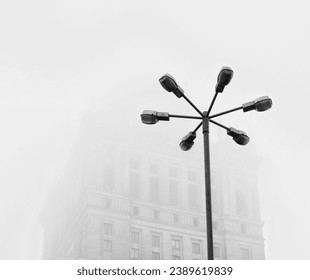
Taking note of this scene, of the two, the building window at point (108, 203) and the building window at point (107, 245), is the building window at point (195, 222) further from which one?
the building window at point (107, 245)

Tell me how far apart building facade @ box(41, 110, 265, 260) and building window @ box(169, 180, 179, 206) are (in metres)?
0.19

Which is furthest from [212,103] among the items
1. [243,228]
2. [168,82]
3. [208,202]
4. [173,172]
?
[243,228]

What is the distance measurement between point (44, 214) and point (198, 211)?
49.7 metres

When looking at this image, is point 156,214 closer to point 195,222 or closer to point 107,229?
point 195,222

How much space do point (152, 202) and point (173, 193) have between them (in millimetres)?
5414

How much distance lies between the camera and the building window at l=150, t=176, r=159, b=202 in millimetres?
116812

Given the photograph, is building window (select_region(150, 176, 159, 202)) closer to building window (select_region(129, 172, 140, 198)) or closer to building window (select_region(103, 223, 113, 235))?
building window (select_region(129, 172, 140, 198))

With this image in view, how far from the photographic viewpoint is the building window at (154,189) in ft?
383

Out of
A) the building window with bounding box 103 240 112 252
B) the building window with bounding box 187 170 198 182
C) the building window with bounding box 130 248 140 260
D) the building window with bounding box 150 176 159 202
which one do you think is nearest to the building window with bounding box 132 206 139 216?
the building window with bounding box 150 176 159 202

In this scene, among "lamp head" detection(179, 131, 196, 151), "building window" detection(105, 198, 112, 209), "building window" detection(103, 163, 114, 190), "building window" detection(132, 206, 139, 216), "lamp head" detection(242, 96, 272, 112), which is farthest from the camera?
"building window" detection(103, 163, 114, 190)

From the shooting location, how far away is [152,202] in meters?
116

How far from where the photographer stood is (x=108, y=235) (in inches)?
4158
